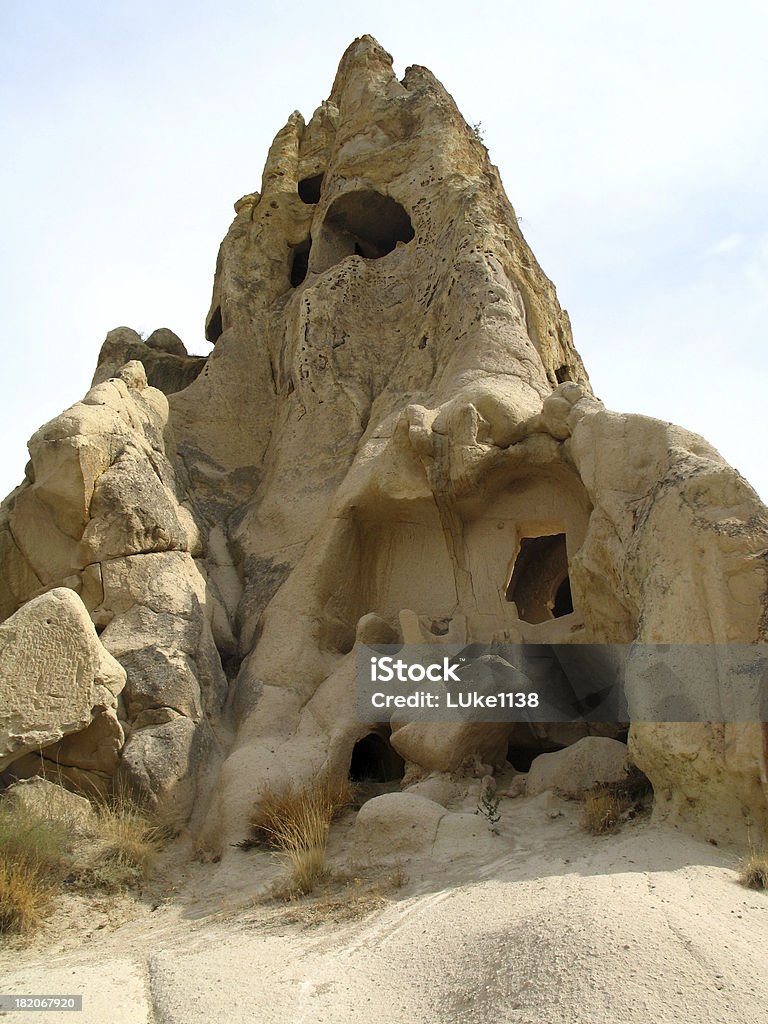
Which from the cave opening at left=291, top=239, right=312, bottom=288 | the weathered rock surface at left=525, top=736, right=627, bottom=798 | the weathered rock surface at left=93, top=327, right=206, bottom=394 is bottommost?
the weathered rock surface at left=525, top=736, right=627, bottom=798

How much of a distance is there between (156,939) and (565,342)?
8287mm

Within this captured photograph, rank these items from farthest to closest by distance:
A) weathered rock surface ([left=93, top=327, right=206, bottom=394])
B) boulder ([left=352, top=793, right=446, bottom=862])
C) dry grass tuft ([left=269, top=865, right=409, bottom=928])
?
weathered rock surface ([left=93, top=327, right=206, bottom=394]) → boulder ([left=352, top=793, right=446, bottom=862]) → dry grass tuft ([left=269, top=865, right=409, bottom=928])

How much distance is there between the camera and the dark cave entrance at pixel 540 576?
1050 cm

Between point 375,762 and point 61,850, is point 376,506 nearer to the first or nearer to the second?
point 375,762

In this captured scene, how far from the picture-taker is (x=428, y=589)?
323 inches

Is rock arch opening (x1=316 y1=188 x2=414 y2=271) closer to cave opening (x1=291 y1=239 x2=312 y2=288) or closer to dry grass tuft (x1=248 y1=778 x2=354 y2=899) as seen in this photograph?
cave opening (x1=291 y1=239 x2=312 y2=288)

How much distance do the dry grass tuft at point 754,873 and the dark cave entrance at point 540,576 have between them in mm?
5991

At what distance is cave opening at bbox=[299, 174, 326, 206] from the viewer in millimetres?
13293

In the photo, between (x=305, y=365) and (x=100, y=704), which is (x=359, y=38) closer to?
(x=305, y=365)

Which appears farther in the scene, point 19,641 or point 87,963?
point 19,641

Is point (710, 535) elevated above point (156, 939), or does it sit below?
above

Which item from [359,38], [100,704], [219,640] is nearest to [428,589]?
[219,640]

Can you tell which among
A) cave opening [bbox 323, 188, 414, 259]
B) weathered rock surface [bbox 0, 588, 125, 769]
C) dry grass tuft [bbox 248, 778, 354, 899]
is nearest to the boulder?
dry grass tuft [bbox 248, 778, 354, 899]

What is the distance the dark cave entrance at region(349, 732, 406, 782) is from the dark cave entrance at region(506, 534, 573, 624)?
3355mm
